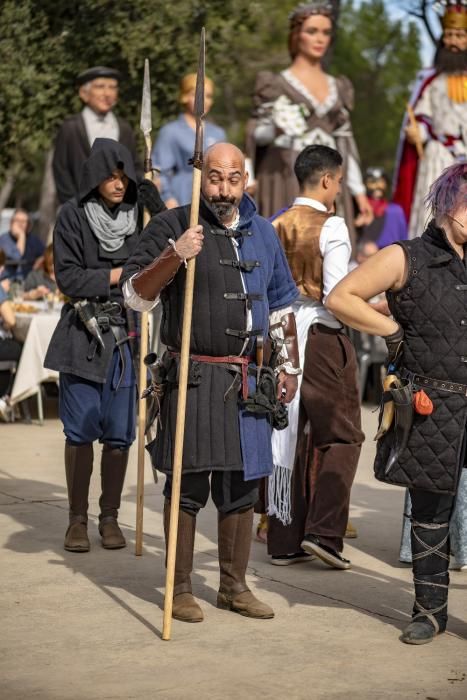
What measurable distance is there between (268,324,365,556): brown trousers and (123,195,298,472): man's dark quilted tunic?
1.24 meters

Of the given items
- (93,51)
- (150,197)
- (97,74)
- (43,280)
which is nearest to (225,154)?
(150,197)

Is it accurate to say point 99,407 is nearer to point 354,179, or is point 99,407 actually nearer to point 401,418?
point 401,418

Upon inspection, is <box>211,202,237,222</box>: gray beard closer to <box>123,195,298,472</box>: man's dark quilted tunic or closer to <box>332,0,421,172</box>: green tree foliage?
<box>123,195,298,472</box>: man's dark quilted tunic

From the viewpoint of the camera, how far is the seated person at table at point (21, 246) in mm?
16391

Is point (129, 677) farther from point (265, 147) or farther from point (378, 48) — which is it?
point (378, 48)

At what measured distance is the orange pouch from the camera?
553 centimetres

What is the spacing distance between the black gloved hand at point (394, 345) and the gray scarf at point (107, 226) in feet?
6.60

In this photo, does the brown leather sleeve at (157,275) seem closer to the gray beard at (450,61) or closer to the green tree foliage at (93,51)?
the gray beard at (450,61)

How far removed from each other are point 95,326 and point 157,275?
5.23 ft

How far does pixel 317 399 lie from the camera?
7.19m

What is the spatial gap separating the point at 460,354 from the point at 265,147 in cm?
630

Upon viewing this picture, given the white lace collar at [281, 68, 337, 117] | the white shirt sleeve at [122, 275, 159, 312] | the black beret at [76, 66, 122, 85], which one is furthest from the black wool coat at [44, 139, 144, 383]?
the black beret at [76, 66, 122, 85]

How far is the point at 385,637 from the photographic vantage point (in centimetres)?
569

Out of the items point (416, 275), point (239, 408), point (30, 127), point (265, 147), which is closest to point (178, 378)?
point (239, 408)
